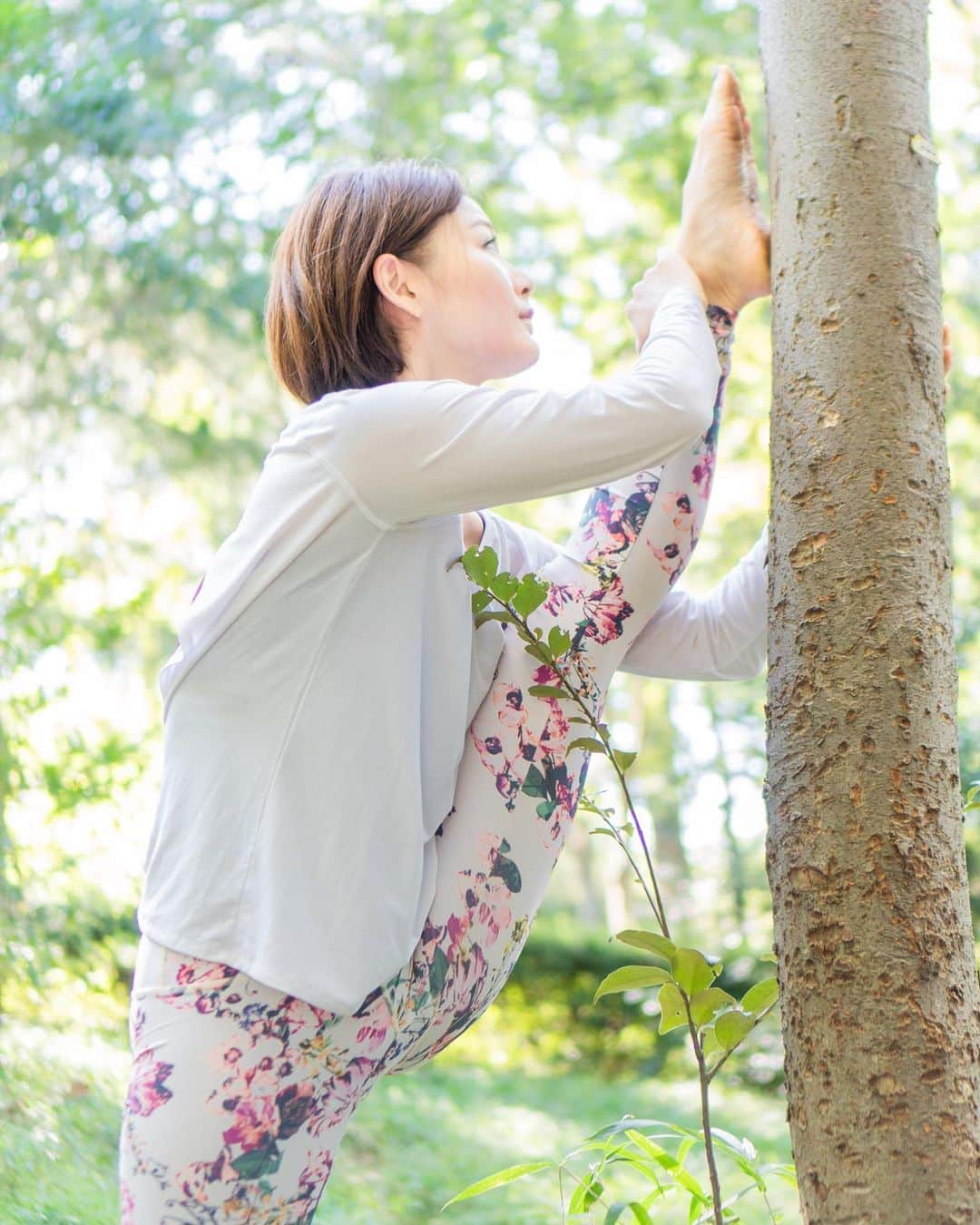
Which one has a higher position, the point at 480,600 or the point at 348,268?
the point at 348,268

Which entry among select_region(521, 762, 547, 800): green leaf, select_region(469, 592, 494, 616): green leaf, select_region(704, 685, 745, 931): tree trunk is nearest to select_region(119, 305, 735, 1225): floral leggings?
select_region(521, 762, 547, 800): green leaf

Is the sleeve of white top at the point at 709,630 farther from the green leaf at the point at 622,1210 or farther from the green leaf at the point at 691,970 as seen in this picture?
the green leaf at the point at 622,1210

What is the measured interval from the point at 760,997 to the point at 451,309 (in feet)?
2.57

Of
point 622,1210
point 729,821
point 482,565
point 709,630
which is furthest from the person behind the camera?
point 729,821

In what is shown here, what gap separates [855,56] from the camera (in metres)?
1.20

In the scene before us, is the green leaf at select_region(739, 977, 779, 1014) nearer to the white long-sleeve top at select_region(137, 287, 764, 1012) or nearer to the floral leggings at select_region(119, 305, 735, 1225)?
the floral leggings at select_region(119, 305, 735, 1225)

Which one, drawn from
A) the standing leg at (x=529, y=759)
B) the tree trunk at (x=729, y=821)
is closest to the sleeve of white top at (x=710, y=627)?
the standing leg at (x=529, y=759)

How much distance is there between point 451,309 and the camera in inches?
54.0

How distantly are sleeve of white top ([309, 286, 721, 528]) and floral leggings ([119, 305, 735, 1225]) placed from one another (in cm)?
10

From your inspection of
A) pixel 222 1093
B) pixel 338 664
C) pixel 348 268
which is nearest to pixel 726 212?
pixel 348 268

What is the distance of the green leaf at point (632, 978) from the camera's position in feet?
3.68

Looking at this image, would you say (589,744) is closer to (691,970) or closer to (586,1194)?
(691,970)


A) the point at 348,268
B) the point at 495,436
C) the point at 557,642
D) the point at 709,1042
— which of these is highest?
the point at 348,268

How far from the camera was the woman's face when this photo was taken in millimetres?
1367
